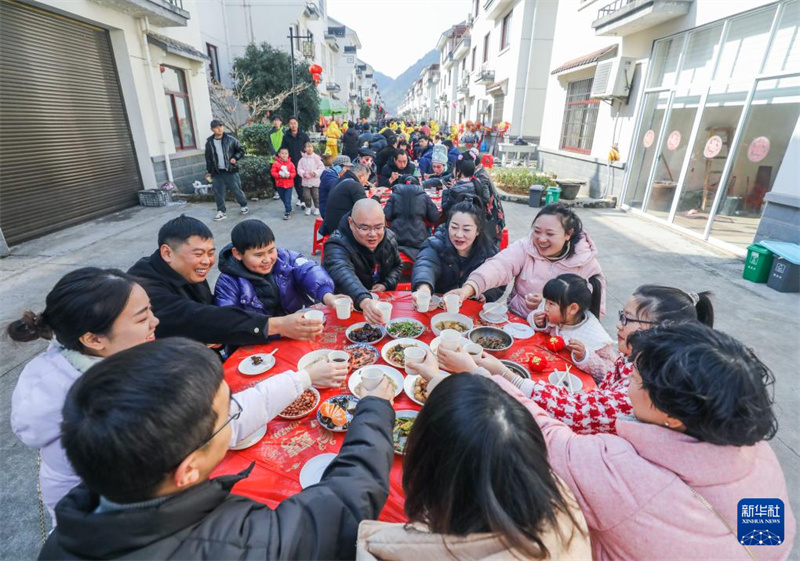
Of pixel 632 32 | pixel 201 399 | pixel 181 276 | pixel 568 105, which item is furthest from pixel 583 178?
pixel 201 399

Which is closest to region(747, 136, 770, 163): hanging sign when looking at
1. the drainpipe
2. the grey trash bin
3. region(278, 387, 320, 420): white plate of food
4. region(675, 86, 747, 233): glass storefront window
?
region(675, 86, 747, 233): glass storefront window

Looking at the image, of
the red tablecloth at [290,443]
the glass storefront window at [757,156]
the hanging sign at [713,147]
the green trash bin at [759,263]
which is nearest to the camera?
the red tablecloth at [290,443]

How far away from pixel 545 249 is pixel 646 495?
2.13m

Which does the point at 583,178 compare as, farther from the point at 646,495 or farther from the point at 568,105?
the point at 646,495

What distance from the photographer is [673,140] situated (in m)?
8.29

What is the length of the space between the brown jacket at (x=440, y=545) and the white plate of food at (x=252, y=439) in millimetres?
717

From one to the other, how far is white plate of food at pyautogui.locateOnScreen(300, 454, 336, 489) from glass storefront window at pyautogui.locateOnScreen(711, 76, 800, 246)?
26.3 feet

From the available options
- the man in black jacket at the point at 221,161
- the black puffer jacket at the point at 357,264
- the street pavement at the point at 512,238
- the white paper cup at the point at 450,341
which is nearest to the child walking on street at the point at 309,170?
the street pavement at the point at 512,238

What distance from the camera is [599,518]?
1.16 m

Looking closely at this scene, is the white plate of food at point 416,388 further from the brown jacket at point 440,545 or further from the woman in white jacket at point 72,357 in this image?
the brown jacket at point 440,545

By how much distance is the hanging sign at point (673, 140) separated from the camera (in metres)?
8.15

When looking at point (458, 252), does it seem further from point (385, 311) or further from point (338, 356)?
point (338, 356)

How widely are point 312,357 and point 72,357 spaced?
3.41 feet

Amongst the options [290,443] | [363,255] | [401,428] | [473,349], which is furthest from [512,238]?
[290,443]
